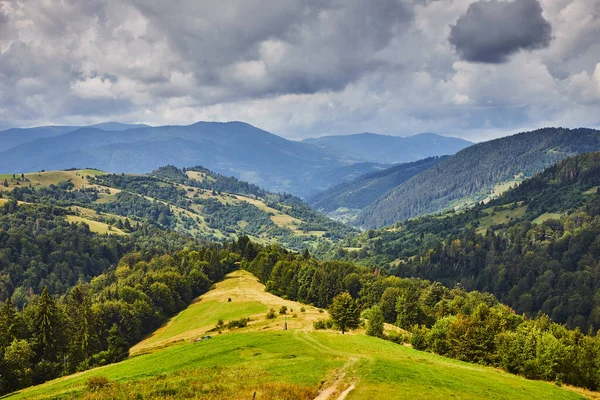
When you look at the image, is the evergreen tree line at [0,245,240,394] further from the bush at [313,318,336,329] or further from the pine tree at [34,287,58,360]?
the bush at [313,318,336,329]

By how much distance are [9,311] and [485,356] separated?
319 ft

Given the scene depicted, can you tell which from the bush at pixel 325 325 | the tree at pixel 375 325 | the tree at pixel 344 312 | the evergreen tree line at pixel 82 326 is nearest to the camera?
the evergreen tree line at pixel 82 326

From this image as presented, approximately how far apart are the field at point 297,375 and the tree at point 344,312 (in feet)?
45.9

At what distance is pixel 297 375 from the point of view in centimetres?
4653

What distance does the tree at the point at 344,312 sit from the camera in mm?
85750

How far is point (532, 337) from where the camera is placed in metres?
65.5

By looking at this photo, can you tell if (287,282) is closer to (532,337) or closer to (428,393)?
(532,337)

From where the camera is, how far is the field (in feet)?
135

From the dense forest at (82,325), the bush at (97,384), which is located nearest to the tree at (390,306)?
the dense forest at (82,325)

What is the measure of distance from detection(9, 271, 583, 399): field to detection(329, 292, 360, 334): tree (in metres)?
14.0

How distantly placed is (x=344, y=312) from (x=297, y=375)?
40950 mm

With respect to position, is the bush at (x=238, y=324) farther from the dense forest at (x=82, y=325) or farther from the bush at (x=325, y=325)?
the dense forest at (x=82, y=325)

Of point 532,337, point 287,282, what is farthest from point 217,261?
point 532,337

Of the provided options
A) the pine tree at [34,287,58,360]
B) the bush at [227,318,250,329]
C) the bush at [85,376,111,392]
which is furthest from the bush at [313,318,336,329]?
the pine tree at [34,287,58,360]
